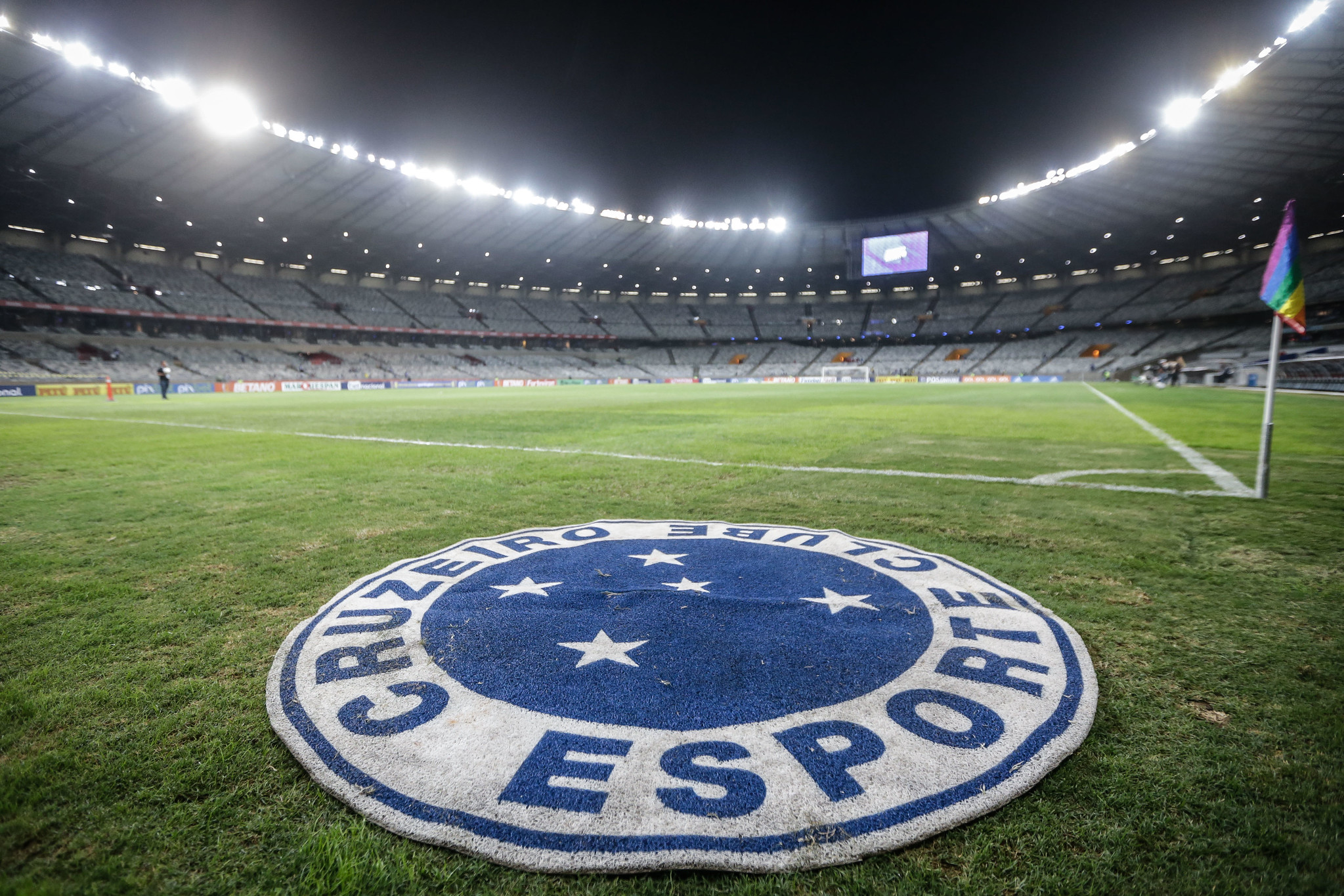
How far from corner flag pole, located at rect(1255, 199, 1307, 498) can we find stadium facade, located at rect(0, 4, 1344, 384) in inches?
1073

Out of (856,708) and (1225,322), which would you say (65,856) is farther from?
(1225,322)

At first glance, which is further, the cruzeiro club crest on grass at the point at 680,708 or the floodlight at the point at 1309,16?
the floodlight at the point at 1309,16

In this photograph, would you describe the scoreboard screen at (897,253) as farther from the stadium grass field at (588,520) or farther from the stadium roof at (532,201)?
the stadium grass field at (588,520)

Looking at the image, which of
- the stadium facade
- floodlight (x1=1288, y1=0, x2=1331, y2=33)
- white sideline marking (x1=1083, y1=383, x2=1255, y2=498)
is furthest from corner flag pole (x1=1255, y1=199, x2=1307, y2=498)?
floodlight (x1=1288, y1=0, x2=1331, y2=33)

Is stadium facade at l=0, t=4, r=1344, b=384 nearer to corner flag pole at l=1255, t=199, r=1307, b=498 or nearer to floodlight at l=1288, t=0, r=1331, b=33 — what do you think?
floodlight at l=1288, t=0, r=1331, b=33

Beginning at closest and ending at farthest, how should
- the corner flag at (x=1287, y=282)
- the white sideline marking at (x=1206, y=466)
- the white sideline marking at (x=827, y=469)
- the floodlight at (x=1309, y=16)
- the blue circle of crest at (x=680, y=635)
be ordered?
the blue circle of crest at (x=680, y=635) < the corner flag at (x=1287, y=282) < the white sideline marking at (x=1206, y=466) < the white sideline marking at (x=827, y=469) < the floodlight at (x=1309, y=16)

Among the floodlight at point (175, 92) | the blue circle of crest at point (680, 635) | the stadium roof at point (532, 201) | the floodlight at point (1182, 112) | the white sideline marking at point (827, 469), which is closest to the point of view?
the blue circle of crest at point (680, 635)

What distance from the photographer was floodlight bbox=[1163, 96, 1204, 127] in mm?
31969

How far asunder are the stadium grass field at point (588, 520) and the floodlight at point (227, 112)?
3609 cm

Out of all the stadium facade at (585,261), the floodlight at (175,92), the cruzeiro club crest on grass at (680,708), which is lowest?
the cruzeiro club crest on grass at (680,708)

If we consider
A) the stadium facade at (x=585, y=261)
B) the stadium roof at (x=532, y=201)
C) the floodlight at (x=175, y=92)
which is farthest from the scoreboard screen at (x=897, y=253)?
the floodlight at (x=175, y=92)

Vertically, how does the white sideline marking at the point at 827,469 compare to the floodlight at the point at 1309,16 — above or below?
below

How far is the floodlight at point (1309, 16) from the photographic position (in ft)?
73.0

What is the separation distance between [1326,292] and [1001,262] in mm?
25474
